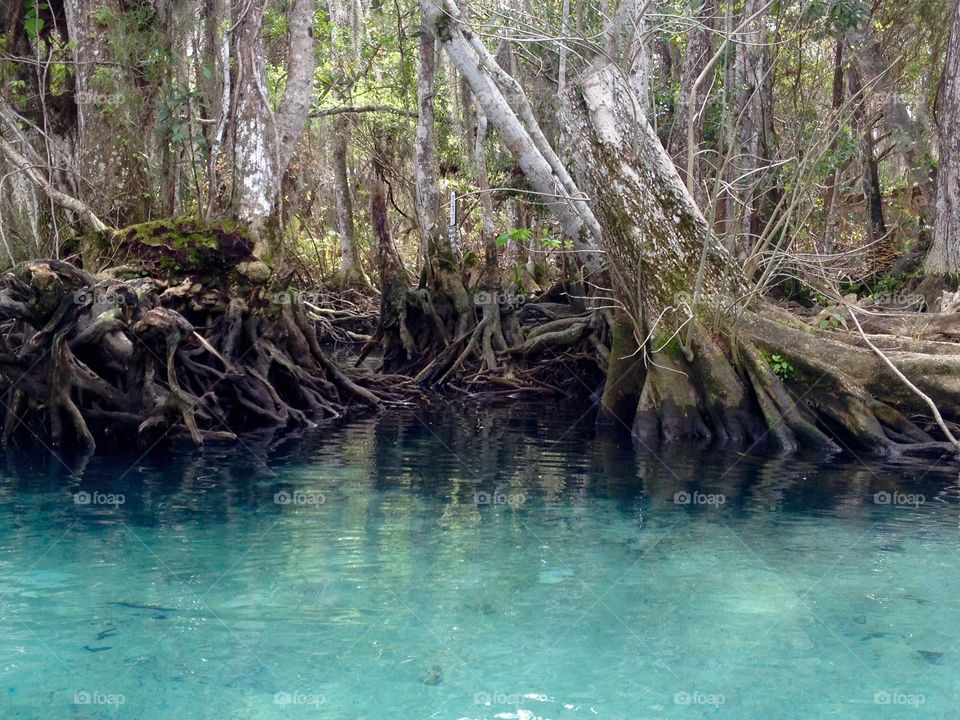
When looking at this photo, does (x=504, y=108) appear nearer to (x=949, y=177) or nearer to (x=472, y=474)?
(x=472, y=474)

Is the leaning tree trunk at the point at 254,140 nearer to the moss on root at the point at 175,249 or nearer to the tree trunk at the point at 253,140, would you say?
the tree trunk at the point at 253,140

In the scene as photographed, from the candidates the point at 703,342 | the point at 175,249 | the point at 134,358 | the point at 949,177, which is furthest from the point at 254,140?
the point at 949,177

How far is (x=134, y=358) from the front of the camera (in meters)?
10.3

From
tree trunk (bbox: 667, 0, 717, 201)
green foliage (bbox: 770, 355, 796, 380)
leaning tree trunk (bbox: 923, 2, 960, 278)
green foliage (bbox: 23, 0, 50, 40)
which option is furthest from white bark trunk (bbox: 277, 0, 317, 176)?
leaning tree trunk (bbox: 923, 2, 960, 278)

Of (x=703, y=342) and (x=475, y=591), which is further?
(x=703, y=342)

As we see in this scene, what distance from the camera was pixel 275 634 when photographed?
518cm

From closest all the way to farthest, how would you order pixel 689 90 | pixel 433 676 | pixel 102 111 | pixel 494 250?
pixel 433 676, pixel 102 111, pixel 494 250, pixel 689 90

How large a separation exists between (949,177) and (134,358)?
10650 mm

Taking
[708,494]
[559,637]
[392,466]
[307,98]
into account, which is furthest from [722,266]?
[559,637]

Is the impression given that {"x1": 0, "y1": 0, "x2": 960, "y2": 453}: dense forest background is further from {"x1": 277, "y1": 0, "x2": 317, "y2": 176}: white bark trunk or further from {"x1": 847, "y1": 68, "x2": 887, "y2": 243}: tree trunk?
{"x1": 847, "y1": 68, "x2": 887, "y2": 243}: tree trunk

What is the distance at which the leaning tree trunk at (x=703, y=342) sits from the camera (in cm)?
1023

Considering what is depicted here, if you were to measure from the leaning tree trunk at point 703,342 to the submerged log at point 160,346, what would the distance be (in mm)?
3932

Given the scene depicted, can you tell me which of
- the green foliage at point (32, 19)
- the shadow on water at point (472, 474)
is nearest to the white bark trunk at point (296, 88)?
the green foliage at point (32, 19)

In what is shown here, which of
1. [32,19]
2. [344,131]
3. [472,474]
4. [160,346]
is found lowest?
[472,474]
